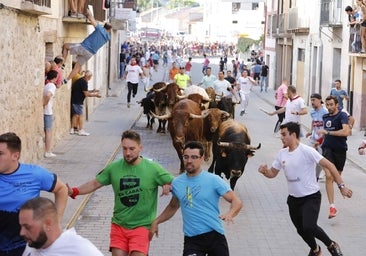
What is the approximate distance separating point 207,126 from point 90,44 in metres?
3.77

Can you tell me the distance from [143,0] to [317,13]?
13623 cm

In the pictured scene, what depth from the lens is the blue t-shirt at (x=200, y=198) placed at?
7.70 metres

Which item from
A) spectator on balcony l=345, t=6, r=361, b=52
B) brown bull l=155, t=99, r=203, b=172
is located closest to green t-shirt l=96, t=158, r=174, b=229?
brown bull l=155, t=99, r=203, b=172

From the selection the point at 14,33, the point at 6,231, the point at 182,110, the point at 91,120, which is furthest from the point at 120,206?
the point at 91,120

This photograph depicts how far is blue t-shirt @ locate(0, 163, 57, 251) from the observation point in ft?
22.0

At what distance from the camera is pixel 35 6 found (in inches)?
580

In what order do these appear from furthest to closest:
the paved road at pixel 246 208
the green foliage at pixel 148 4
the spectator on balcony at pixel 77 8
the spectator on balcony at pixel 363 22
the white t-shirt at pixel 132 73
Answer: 1. the green foliage at pixel 148 4
2. the white t-shirt at pixel 132 73
3. the spectator on balcony at pixel 363 22
4. the spectator on balcony at pixel 77 8
5. the paved road at pixel 246 208

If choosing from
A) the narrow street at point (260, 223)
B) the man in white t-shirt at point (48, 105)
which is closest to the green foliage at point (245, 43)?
the man in white t-shirt at point (48, 105)

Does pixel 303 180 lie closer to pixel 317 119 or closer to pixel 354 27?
pixel 317 119

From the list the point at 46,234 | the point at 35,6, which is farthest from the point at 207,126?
the point at 46,234

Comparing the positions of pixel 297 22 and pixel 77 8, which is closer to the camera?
pixel 77 8

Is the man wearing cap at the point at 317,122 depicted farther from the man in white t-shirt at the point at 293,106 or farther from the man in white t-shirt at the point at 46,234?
the man in white t-shirt at the point at 46,234

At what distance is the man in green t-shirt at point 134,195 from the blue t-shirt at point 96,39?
10.8 metres

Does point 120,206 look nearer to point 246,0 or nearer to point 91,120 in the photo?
point 91,120
